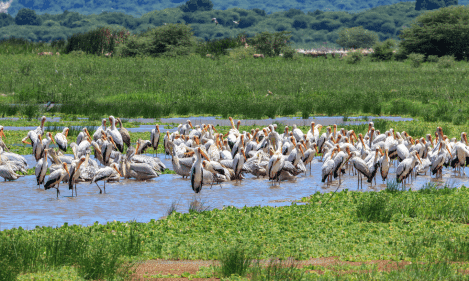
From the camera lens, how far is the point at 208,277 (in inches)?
278

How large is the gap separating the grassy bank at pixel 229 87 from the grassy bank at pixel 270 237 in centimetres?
1473

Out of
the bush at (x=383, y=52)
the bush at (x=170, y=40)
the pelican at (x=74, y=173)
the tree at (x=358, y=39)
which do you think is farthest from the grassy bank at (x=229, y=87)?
the tree at (x=358, y=39)

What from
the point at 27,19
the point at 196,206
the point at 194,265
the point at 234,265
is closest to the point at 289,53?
the point at 196,206

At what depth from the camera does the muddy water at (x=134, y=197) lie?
32.8 feet

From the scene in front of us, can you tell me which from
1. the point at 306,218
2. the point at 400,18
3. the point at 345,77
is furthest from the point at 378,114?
the point at 400,18

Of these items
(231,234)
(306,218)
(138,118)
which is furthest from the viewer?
(138,118)

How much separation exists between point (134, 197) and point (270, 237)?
12.6ft

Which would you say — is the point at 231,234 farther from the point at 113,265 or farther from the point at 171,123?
the point at 171,123

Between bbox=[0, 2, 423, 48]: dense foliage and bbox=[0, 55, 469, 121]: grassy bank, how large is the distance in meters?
95.2

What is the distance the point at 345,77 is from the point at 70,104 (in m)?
20.4

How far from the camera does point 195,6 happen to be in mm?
166875

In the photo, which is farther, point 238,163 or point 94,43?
point 94,43

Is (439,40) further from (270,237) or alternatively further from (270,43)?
(270,237)

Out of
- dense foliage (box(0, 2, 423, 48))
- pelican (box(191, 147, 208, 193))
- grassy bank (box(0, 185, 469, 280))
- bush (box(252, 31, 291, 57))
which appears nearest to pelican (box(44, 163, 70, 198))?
pelican (box(191, 147, 208, 193))
